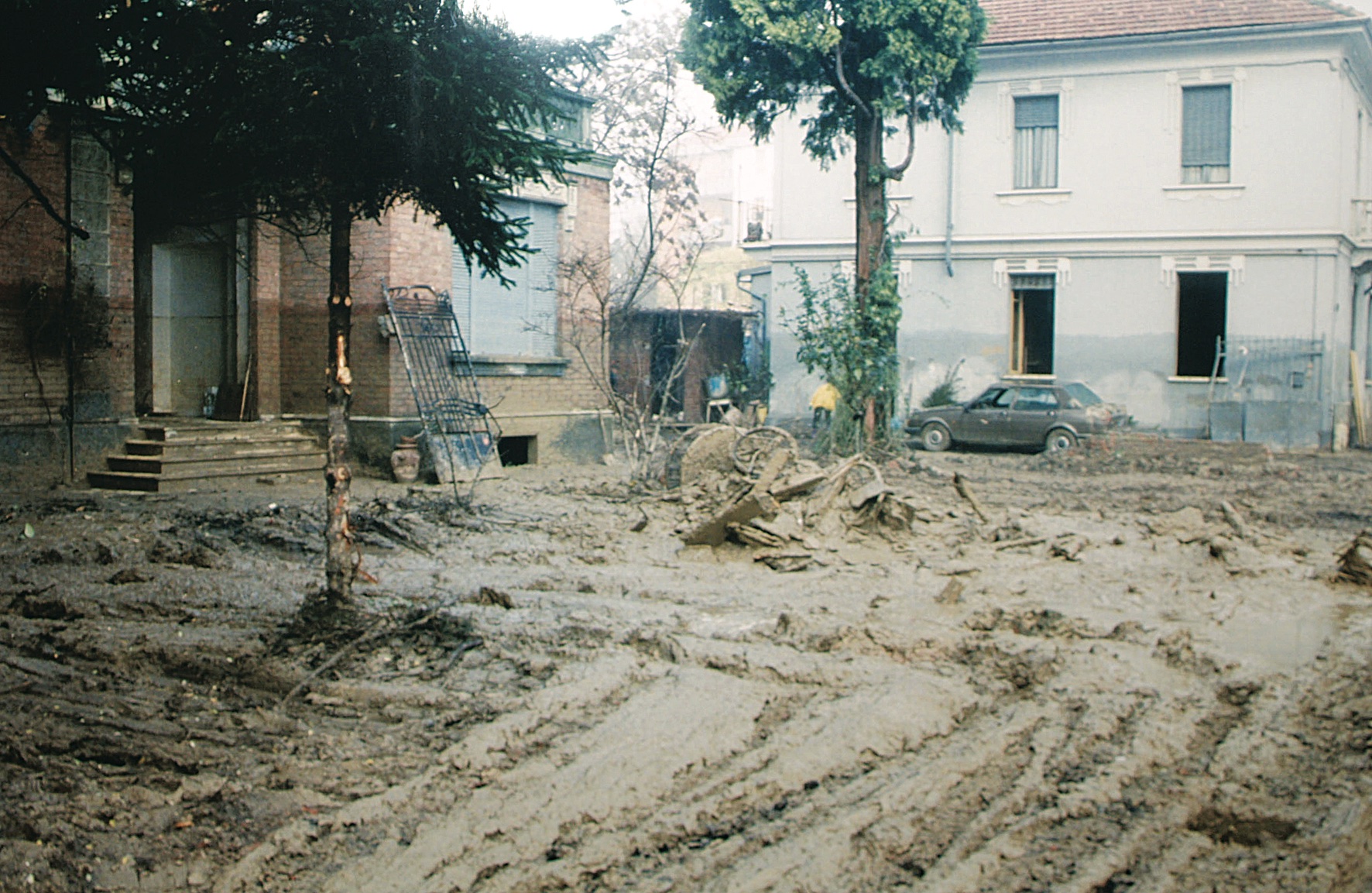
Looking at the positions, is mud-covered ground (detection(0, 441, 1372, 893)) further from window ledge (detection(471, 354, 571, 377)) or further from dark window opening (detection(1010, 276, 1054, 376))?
dark window opening (detection(1010, 276, 1054, 376))

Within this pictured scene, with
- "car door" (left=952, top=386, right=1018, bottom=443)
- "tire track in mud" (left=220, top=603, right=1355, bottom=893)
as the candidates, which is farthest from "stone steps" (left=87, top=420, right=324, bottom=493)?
"car door" (left=952, top=386, right=1018, bottom=443)

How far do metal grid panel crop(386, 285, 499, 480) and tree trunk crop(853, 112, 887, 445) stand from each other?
5664 millimetres

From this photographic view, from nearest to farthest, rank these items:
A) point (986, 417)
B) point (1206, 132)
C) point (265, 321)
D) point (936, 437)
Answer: point (265, 321) < point (986, 417) < point (936, 437) < point (1206, 132)

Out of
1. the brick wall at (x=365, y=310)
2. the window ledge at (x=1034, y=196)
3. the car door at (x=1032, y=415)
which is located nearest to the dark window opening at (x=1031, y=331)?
the window ledge at (x=1034, y=196)

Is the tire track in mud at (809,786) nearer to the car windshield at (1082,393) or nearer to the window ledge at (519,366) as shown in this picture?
the window ledge at (519,366)

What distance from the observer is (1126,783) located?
4.35 m

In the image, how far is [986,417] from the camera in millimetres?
20469

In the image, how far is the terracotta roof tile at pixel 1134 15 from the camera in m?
21.2

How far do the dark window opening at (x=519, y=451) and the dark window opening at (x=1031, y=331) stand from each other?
11.3 m

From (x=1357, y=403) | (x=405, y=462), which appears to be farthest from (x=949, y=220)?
(x=405, y=462)

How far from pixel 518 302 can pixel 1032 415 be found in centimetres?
923

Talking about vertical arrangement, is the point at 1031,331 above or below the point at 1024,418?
above

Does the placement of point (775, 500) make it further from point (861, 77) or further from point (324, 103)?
point (861, 77)

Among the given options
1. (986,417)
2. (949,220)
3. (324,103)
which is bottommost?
(986,417)
